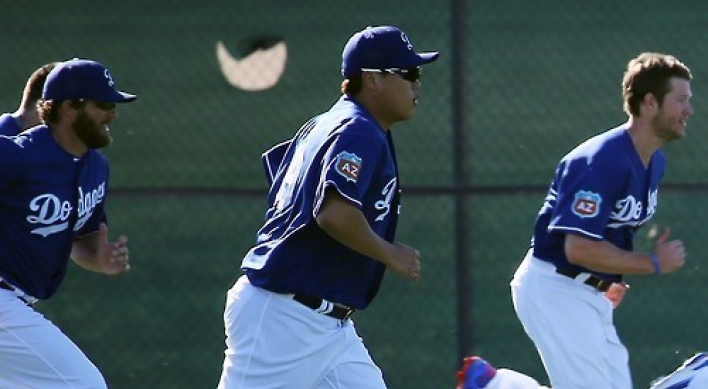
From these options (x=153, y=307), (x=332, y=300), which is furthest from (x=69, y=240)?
(x=153, y=307)

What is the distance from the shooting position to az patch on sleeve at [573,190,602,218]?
21.3ft

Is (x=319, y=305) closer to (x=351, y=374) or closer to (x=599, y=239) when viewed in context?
(x=351, y=374)

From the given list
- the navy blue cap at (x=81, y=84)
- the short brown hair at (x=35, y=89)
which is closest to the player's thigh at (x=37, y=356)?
the navy blue cap at (x=81, y=84)

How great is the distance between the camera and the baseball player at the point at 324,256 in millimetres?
5855

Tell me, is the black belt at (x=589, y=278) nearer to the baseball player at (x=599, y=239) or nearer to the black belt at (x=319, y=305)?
the baseball player at (x=599, y=239)

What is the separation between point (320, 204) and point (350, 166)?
167mm

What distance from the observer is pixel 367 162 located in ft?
19.0

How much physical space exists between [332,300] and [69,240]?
4.35 ft

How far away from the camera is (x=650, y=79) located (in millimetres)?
6793

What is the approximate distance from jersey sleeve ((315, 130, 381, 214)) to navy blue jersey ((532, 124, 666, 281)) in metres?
1.08

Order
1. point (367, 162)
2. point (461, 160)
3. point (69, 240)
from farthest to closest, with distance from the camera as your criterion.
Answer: point (461, 160), point (69, 240), point (367, 162)

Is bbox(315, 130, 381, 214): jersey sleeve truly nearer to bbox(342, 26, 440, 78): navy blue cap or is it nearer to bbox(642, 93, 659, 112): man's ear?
bbox(342, 26, 440, 78): navy blue cap

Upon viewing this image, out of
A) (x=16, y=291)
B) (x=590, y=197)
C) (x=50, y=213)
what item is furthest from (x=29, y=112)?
(x=590, y=197)

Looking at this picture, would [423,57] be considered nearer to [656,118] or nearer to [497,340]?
[656,118]
